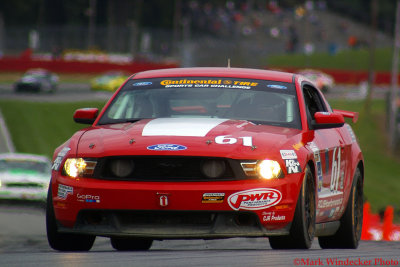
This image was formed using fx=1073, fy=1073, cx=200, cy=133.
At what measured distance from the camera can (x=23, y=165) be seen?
75.9 feet

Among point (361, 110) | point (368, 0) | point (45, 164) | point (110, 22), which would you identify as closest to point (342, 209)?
point (45, 164)

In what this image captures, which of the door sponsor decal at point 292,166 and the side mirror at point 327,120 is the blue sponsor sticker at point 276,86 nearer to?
the side mirror at point 327,120

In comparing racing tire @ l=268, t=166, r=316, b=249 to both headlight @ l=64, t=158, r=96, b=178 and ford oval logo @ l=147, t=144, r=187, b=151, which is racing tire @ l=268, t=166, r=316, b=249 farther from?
headlight @ l=64, t=158, r=96, b=178

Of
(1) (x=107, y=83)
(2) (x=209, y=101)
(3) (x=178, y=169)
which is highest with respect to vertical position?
(2) (x=209, y=101)

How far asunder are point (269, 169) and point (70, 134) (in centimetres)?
4093

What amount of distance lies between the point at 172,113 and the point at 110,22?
10505 cm

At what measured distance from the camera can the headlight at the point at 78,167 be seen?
24.6 feet

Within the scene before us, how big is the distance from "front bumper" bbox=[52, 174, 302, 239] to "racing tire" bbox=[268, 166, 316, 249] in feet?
0.29

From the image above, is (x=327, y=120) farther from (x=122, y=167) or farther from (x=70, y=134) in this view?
(x=70, y=134)

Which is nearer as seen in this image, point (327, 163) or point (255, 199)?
point (255, 199)

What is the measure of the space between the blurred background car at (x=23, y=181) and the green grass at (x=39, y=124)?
18.7 meters

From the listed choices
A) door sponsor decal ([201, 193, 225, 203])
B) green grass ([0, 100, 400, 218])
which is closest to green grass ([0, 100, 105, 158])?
green grass ([0, 100, 400, 218])

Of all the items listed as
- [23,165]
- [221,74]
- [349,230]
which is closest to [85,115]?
[221,74]

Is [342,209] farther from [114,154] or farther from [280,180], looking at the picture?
[114,154]
